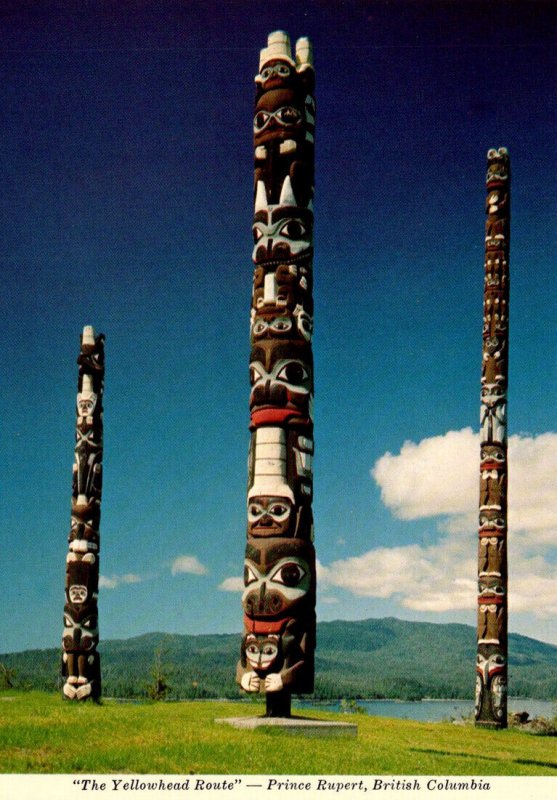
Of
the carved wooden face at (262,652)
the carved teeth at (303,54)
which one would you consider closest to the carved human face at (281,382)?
the carved wooden face at (262,652)

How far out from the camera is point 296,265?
40.2 feet

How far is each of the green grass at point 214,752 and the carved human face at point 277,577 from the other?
1.34 m

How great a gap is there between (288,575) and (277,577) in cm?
13

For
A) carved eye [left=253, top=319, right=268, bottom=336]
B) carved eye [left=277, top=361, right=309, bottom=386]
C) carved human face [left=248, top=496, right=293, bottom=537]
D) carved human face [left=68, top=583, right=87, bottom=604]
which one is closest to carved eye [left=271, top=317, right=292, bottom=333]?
carved eye [left=253, top=319, right=268, bottom=336]

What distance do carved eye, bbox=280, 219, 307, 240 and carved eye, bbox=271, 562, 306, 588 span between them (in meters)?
4.09

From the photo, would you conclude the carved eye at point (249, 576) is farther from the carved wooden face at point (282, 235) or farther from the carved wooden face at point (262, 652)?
the carved wooden face at point (282, 235)

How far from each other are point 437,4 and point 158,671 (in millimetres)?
17583

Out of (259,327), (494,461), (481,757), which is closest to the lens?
(481,757)

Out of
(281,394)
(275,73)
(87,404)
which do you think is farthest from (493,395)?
(275,73)

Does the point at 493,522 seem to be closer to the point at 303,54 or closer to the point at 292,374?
the point at 292,374

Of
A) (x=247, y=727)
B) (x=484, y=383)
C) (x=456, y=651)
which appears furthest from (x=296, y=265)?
(x=456, y=651)

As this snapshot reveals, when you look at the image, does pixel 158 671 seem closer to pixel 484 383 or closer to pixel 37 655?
pixel 37 655

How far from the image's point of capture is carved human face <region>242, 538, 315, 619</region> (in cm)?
1098

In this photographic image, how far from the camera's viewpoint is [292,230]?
12.3 metres
